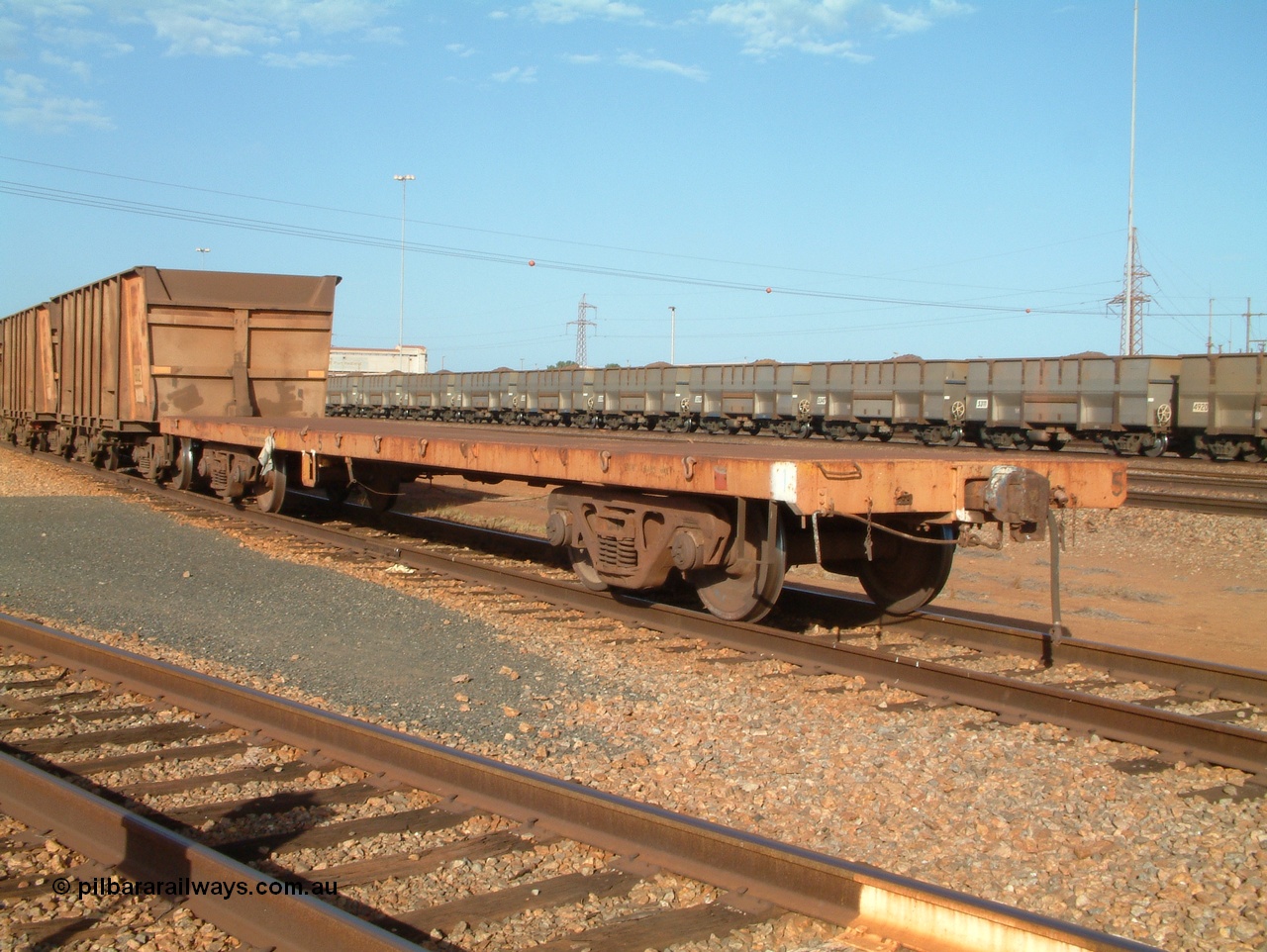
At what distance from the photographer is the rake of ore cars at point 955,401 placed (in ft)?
74.9

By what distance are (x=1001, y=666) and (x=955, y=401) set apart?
2206cm

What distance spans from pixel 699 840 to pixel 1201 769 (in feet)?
8.56

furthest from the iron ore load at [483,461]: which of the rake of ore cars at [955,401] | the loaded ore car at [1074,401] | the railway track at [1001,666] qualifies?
the loaded ore car at [1074,401]

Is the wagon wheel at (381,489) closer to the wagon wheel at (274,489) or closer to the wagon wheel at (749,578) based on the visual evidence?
the wagon wheel at (274,489)

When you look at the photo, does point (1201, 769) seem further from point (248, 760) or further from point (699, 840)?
point (248, 760)

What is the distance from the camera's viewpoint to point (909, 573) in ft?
24.1

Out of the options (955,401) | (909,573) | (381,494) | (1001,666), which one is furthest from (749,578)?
(955,401)

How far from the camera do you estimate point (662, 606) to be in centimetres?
741

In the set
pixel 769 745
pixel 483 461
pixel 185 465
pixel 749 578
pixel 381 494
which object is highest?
pixel 483 461

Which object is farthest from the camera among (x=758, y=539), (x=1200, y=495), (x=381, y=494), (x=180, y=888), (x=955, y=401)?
(x=955, y=401)

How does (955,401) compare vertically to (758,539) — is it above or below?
above

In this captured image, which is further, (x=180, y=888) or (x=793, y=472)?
(x=793, y=472)

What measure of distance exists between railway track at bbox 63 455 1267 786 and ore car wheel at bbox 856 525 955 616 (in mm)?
136

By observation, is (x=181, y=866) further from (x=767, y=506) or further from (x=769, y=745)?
(x=767, y=506)
